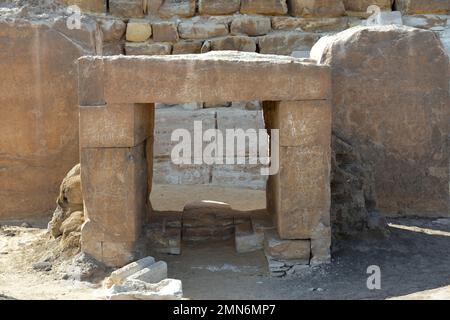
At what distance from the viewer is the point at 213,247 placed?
6547 mm

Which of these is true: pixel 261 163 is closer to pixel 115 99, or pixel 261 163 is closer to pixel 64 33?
pixel 64 33

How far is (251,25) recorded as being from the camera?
12.5 m

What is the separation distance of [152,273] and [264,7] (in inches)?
313

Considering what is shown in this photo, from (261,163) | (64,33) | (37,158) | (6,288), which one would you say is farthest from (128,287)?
(261,163)

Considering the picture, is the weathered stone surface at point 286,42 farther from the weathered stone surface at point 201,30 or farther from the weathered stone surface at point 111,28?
the weathered stone surface at point 111,28

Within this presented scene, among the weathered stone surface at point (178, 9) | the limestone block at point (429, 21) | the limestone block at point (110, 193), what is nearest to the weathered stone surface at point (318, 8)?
the limestone block at point (429, 21)

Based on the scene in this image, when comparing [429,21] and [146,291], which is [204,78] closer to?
[146,291]

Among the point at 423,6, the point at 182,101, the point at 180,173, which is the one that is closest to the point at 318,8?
the point at 423,6

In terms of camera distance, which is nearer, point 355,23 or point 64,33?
point 64,33

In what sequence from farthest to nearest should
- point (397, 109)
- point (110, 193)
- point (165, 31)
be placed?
point (165, 31)
point (397, 109)
point (110, 193)

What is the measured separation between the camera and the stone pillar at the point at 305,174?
585 centimetres

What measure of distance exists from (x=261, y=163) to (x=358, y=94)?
2.27 meters

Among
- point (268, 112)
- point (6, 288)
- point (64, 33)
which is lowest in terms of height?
point (6, 288)

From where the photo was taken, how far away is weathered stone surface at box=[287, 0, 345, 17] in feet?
41.4
